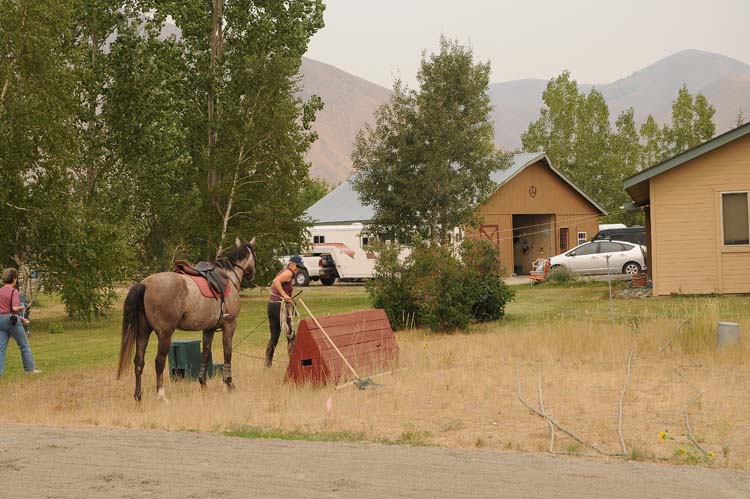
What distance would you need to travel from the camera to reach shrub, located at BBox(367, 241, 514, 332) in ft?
67.3

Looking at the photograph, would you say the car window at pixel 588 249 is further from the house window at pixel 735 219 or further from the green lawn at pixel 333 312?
the house window at pixel 735 219

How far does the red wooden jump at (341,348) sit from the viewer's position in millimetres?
13070

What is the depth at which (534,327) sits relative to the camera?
63.8ft

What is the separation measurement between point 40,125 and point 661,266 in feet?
54.9

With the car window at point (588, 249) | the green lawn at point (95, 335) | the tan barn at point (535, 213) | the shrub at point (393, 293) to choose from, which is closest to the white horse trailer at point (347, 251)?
the tan barn at point (535, 213)

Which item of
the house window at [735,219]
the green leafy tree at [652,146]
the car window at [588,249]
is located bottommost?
the car window at [588,249]

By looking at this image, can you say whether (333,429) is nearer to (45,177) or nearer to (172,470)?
(172,470)

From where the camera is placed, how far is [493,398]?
11.8 metres

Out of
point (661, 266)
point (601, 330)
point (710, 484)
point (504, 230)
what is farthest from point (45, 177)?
point (504, 230)

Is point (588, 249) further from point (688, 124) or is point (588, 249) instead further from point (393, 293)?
point (688, 124)

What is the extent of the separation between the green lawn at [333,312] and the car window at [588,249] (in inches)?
149

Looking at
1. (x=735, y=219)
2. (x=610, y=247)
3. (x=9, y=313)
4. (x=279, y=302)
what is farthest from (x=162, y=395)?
(x=610, y=247)

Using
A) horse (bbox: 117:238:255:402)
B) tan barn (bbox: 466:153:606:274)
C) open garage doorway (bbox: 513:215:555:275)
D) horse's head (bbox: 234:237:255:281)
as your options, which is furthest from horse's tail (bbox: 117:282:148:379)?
open garage doorway (bbox: 513:215:555:275)

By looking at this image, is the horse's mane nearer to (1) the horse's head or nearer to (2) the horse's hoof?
(1) the horse's head
